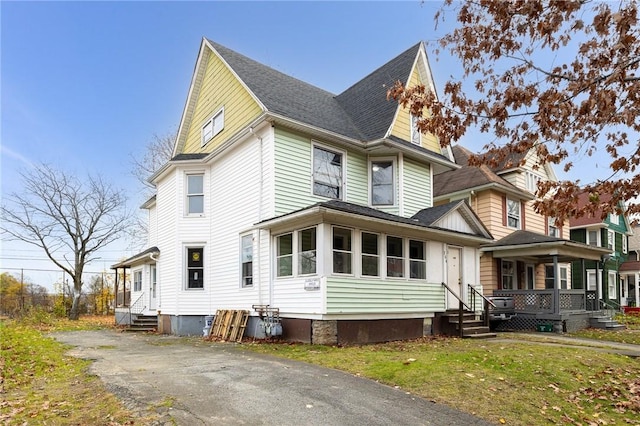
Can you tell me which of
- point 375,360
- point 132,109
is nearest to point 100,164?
point 132,109

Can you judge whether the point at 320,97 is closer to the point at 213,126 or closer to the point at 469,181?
the point at 213,126

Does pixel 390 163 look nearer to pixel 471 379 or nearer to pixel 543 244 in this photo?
pixel 543 244

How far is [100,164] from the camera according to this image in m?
28.7

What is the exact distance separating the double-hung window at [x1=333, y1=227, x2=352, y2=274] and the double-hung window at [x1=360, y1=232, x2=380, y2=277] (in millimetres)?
514

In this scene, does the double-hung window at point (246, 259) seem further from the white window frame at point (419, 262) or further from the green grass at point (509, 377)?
the white window frame at point (419, 262)

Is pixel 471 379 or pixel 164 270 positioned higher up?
pixel 164 270

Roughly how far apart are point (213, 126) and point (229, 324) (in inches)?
302

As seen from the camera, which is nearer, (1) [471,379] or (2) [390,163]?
(1) [471,379]

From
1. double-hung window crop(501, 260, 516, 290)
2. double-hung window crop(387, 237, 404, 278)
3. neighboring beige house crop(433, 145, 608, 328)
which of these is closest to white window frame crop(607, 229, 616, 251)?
neighboring beige house crop(433, 145, 608, 328)

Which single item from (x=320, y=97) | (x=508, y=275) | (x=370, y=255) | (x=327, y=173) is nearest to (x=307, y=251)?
(x=370, y=255)

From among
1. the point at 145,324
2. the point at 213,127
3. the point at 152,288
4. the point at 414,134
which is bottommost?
the point at 145,324

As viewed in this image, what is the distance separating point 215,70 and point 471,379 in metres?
14.4

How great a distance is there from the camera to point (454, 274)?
15.4 metres

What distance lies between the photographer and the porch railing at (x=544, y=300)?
57.8 feet
